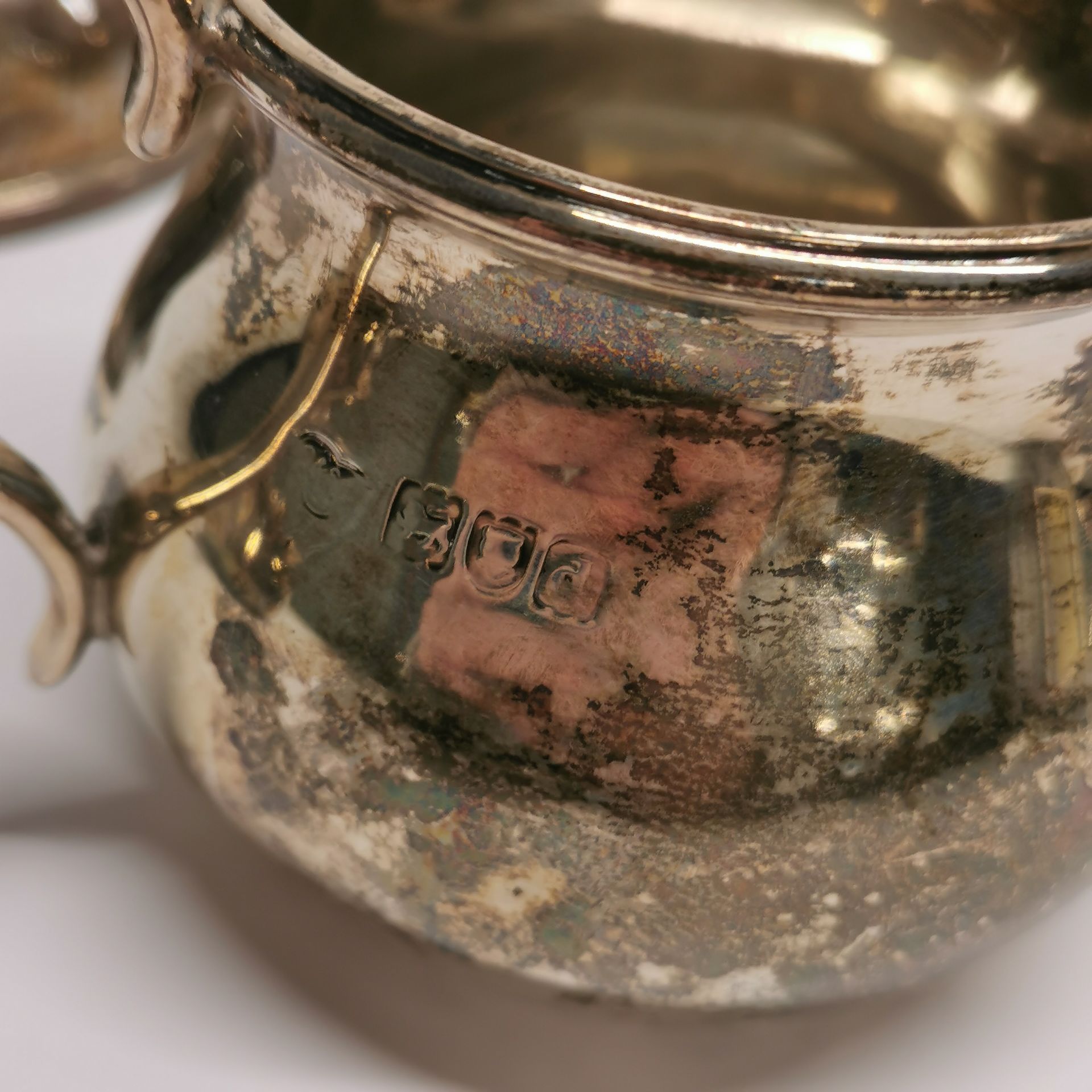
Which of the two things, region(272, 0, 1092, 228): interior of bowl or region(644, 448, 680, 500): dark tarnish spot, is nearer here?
region(644, 448, 680, 500): dark tarnish spot

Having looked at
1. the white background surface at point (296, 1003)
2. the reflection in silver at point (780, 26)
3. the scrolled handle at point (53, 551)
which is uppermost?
the reflection in silver at point (780, 26)

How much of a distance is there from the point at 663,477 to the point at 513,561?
0.06m

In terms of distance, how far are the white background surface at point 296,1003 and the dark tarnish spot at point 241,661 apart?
5.9 inches

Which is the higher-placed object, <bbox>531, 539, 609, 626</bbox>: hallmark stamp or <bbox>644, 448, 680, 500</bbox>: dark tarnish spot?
<bbox>644, 448, 680, 500</bbox>: dark tarnish spot

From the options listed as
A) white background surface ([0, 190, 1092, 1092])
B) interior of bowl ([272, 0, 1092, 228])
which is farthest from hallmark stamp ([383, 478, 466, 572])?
interior of bowl ([272, 0, 1092, 228])

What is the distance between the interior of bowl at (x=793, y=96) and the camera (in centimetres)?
80

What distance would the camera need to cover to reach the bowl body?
44 cm

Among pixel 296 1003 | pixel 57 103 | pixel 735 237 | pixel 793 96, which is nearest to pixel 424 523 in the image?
pixel 735 237

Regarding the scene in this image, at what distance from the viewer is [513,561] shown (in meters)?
0.47

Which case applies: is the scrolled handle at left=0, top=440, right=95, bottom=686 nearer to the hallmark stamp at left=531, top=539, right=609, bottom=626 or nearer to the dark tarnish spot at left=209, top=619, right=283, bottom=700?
the dark tarnish spot at left=209, top=619, right=283, bottom=700

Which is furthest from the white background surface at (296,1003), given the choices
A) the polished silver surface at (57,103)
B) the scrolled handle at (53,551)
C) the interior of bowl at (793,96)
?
the polished silver surface at (57,103)

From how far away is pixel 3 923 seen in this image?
647 mm

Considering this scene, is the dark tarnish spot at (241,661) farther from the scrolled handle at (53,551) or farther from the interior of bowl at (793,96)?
the interior of bowl at (793,96)

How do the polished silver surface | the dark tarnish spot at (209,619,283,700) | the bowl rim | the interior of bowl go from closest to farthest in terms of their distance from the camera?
the bowl rim, the dark tarnish spot at (209,619,283,700), the interior of bowl, the polished silver surface
